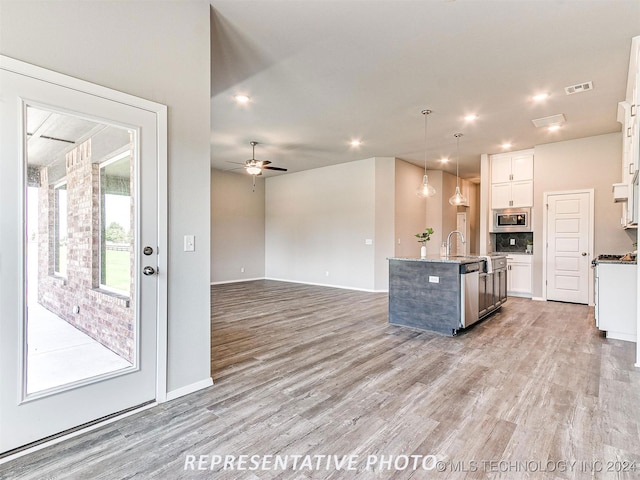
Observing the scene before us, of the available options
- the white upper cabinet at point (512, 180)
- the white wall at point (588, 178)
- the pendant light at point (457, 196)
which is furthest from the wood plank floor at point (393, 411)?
the white upper cabinet at point (512, 180)

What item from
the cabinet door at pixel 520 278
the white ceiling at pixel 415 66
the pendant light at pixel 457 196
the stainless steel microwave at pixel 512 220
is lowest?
the cabinet door at pixel 520 278

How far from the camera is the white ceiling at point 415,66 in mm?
2672

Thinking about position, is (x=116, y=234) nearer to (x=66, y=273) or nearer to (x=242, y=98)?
(x=66, y=273)

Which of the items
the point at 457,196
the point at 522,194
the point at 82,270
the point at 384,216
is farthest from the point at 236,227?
the point at 82,270

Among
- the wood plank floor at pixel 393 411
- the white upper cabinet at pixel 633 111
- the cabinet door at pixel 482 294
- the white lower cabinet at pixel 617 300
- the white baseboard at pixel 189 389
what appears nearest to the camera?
the wood plank floor at pixel 393 411

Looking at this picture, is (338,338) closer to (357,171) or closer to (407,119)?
(407,119)

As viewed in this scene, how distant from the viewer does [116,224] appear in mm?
2186

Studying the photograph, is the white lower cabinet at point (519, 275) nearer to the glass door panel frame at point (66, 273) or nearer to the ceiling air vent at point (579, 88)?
the ceiling air vent at point (579, 88)

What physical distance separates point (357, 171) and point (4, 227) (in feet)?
21.9

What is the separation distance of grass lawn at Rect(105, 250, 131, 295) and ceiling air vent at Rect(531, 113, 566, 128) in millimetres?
5630

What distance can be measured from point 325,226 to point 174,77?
612 centimetres

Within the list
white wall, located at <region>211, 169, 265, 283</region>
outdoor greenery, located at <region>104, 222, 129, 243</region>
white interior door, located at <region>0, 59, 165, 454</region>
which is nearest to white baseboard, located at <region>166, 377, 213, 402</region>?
white interior door, located at <region>0, 59, 165, 454</region>

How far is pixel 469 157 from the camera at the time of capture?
7.39 metres

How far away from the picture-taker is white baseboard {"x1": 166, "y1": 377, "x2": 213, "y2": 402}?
2.35 metres
